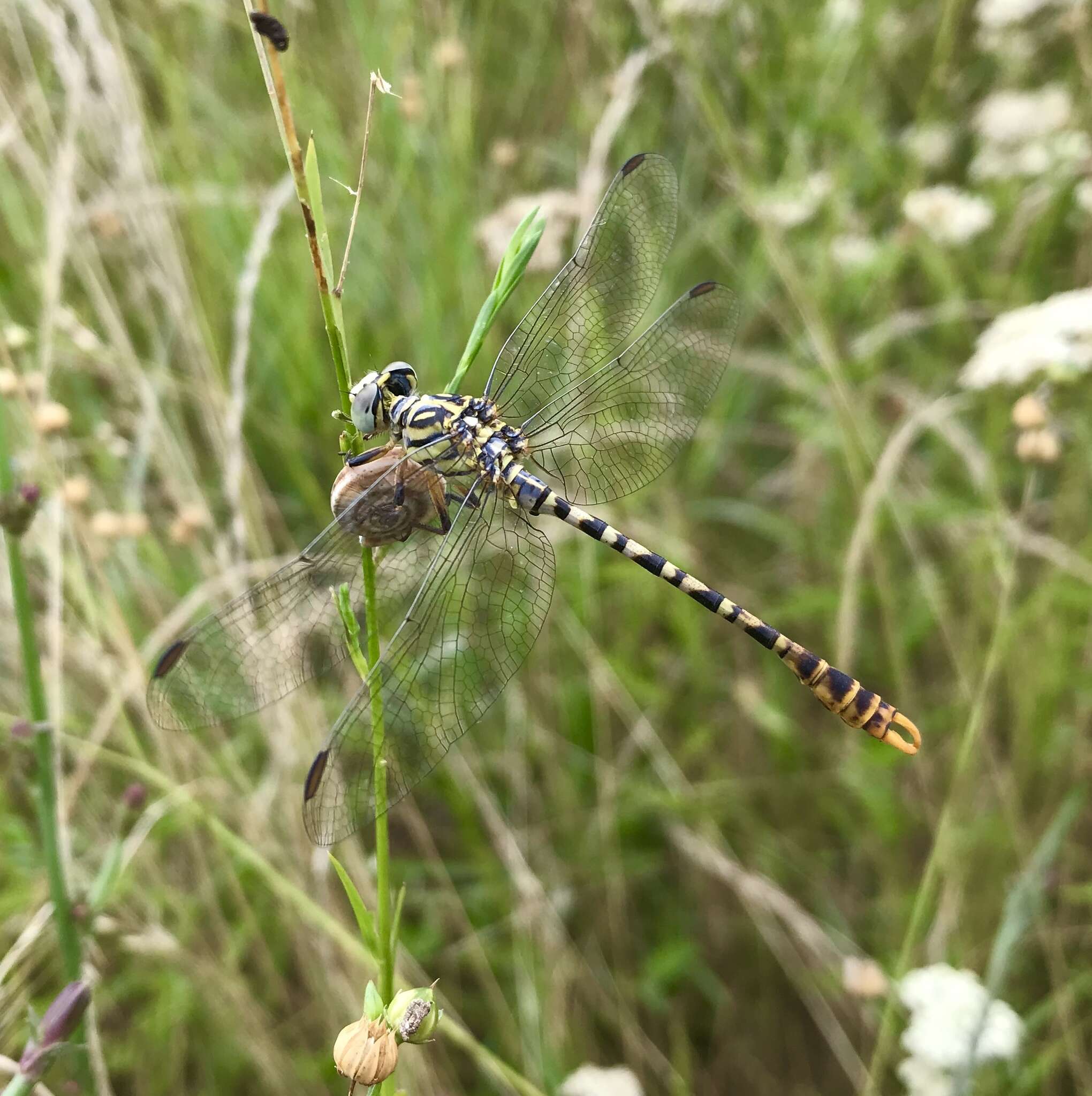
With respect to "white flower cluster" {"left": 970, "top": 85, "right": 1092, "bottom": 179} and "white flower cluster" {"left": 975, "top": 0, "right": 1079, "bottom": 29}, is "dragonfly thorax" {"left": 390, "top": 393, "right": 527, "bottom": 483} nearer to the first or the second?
"white flower cluster" {"left": 970, "top": 85, "right": 1092, "bottom": 179}

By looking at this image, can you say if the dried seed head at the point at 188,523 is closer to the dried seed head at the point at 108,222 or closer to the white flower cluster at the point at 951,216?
the dried seed head at the point at 108,222

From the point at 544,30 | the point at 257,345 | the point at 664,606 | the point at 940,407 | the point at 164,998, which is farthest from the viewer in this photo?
the point at 544,30

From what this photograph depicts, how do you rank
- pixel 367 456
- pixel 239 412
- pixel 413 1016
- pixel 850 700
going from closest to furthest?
pixel 413 1016
pixel 367 456
pixel 850 700
pixel 239 412

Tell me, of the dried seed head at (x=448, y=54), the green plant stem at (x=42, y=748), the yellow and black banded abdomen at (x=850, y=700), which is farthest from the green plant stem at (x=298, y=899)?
the dried seed head at (x=448, y=54)

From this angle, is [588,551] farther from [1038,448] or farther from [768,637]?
[1038,448]

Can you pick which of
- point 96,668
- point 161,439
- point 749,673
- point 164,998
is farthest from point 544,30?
point 164,998

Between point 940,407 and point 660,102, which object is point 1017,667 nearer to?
point 940,407

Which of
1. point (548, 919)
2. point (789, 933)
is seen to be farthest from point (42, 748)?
point (789, 933)
